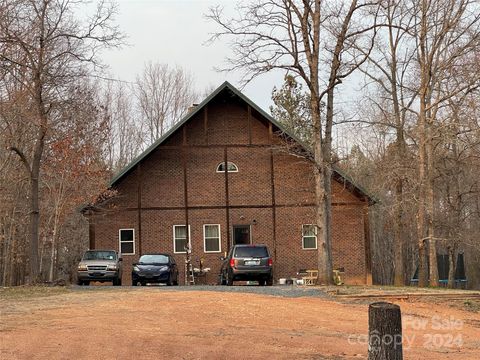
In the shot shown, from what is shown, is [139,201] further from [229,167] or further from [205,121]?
[205,121]

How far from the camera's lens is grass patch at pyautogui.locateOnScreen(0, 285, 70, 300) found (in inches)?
786

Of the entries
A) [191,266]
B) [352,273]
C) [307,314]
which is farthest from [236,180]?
[307,314]

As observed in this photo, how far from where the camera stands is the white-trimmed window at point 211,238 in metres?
36.4

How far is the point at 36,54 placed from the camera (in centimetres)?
2470

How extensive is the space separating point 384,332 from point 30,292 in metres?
17.0

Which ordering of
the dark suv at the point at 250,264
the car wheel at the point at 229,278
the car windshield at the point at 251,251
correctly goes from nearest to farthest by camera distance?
the dark suv at the point at 250,264 → the car windshield at the point at 251,251 → the car wheel at the point at 229,278

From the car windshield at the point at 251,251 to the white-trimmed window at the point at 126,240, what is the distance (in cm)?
1048

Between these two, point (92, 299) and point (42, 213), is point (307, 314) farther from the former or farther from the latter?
point (42, 213)

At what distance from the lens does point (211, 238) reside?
36531mm

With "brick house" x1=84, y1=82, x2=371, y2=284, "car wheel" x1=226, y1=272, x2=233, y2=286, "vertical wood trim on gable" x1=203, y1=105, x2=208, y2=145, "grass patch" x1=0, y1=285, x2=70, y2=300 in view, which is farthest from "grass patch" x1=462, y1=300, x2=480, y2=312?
"vertical wood trim on gable" x1=203, y1=105, x2=208, y2=145

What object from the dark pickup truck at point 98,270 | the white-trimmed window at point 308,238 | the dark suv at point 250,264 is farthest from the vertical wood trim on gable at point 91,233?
the dark suv at point 250,264

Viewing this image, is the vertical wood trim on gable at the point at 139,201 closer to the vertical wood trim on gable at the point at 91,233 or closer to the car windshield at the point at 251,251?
the vertical wood trim on gable at the point at 91,233

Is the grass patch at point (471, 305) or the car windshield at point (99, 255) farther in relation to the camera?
the car windshield at point (99, 255)

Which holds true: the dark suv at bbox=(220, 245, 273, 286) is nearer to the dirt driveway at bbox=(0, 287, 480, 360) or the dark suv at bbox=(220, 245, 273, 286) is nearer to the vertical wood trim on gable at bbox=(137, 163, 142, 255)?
the dirt driveway at bbox=(0, 287, 480, 360)
